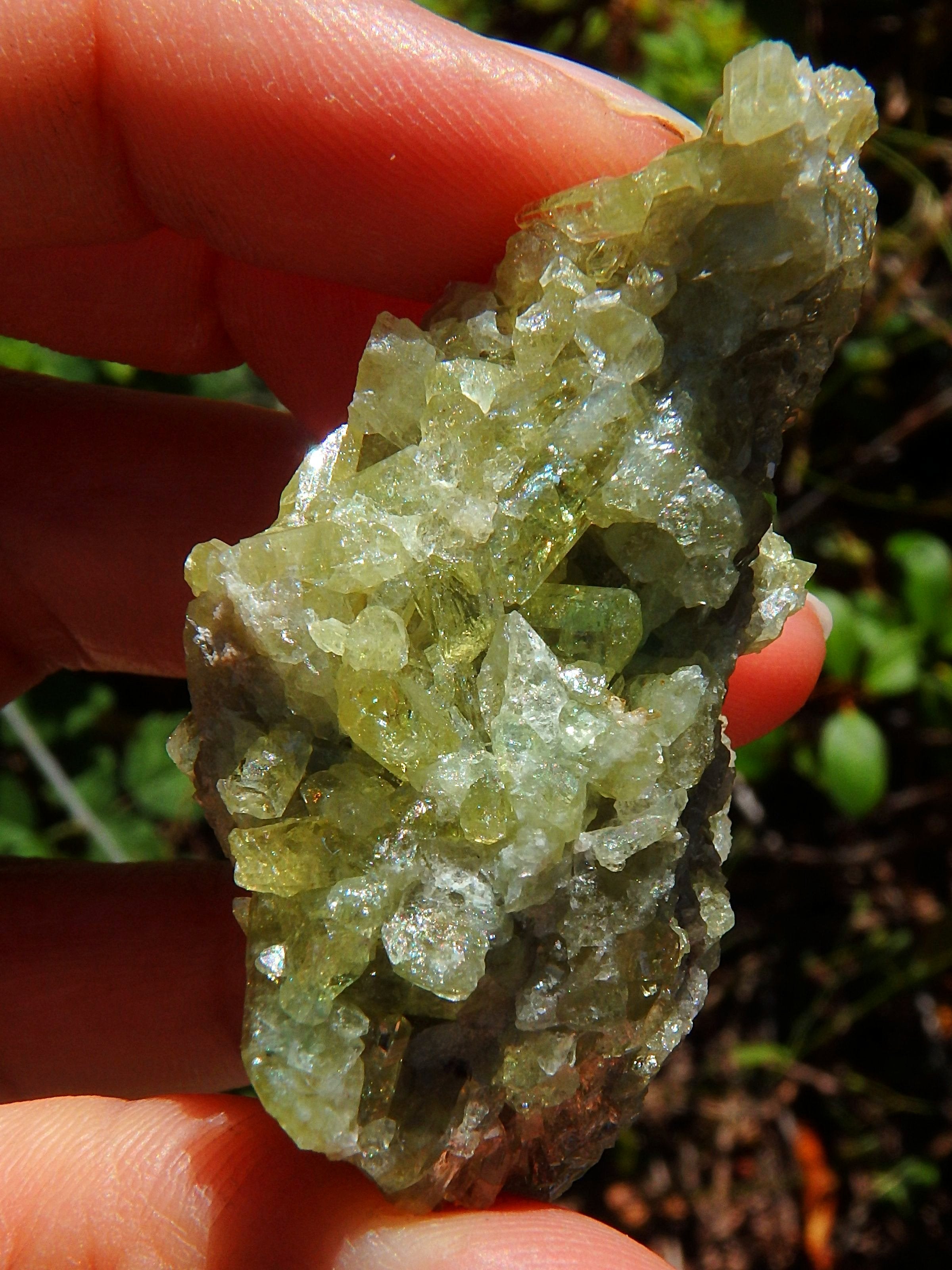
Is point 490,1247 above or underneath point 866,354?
underneath

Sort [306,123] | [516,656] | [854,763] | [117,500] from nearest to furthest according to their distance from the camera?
[516,656], [306,123], [117,500], [854,763]

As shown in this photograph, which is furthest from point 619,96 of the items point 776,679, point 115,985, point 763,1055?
point 763,1055

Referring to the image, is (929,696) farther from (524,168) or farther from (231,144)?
(231,144)

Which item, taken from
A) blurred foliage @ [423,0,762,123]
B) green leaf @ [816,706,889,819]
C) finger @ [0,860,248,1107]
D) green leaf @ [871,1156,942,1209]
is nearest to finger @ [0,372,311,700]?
finger @ [0,860,248,1107]

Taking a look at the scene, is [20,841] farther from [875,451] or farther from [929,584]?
[875,451]

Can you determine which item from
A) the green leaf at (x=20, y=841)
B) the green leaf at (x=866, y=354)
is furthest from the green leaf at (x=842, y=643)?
the green leaf at (x=20, y=841)

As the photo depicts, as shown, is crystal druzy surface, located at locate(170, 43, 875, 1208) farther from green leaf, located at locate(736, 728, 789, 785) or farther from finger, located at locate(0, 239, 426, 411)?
green leaf, located at locate(736, 728, 789, 785)

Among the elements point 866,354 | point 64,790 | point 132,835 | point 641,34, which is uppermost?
point 641,34

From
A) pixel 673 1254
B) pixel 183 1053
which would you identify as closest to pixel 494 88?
pixel 183 1053

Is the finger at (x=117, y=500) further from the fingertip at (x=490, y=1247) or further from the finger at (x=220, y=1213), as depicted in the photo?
the fingertip at (x=490, y=1247)
